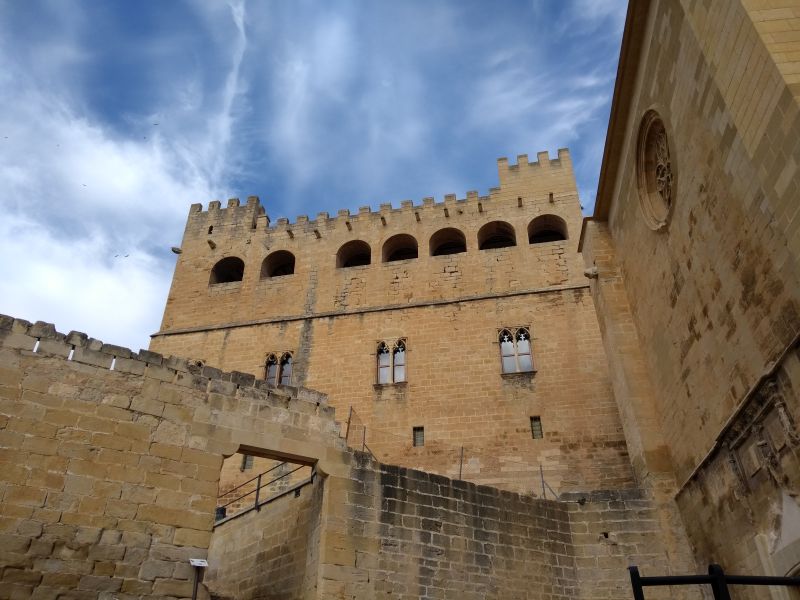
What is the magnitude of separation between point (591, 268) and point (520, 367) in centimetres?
431

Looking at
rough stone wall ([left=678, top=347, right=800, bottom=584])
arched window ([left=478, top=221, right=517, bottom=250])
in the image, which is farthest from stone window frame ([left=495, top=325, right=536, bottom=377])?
rough stone wall ([left=678, top=347, right=800, bottom=584])

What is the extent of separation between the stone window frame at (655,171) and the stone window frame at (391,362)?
27.3ft

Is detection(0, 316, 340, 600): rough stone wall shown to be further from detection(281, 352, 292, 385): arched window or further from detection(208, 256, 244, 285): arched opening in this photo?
detection(208, 256, 244, 285): arched opening

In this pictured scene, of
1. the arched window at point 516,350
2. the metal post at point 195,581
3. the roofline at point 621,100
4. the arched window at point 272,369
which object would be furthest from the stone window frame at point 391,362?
the metal post at point 195,581

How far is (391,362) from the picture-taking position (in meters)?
17.3

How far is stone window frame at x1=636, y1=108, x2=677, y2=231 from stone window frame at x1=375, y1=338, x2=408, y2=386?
27.3ft

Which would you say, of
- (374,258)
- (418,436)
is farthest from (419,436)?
(374,258)

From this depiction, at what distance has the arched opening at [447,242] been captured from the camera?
20.1m

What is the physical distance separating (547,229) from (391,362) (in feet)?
23.6

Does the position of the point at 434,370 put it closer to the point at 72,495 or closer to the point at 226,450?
the point at 226,450

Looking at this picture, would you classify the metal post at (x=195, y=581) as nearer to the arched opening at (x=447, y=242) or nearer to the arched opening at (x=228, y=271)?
the arched opening at (x=447, y=242)

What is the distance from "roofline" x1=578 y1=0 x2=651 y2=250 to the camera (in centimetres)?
941

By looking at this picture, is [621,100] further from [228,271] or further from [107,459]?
[228,271]

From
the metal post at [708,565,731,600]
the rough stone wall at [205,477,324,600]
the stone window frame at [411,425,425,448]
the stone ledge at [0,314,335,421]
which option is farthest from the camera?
the stone window frame at [411,425,425,448]
